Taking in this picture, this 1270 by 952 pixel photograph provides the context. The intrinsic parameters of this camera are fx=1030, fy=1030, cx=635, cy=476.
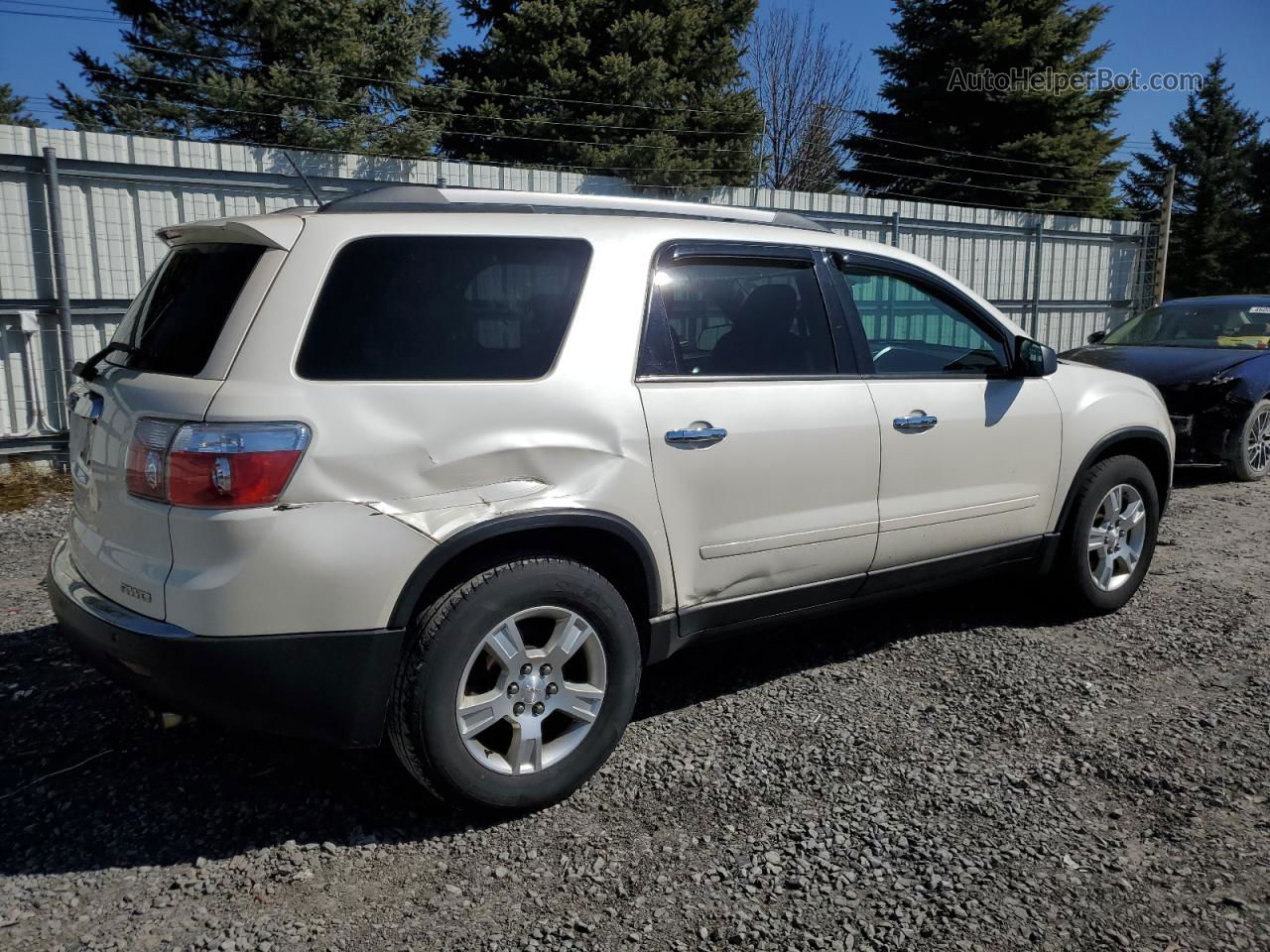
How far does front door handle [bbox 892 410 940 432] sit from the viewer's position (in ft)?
12.8

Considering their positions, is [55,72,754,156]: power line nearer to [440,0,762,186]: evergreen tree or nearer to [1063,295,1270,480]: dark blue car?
[440,0,762,186]: evergreen tree

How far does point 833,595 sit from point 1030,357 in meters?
1.41

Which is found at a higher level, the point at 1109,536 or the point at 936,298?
the point at 936,298

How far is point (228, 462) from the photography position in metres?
2.61

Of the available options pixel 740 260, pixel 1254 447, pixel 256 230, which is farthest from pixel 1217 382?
pixel 256 230

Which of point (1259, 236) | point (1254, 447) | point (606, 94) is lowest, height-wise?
point (1254, 447)

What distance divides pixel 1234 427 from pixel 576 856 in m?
7.53

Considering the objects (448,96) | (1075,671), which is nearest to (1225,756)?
(1075,671)

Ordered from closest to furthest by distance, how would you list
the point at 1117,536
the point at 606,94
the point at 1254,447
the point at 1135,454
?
the point at 1117,536 → the point at 1135,454 → the point at 1254,447 → the point at 606,94

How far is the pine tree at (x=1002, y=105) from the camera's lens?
26.9m

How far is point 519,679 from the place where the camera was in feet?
9.88

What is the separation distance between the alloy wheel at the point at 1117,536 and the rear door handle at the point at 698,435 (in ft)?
7.54

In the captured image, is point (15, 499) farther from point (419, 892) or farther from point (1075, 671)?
point (1075, 671)

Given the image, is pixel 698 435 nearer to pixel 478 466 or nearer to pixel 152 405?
pixel 478 466
